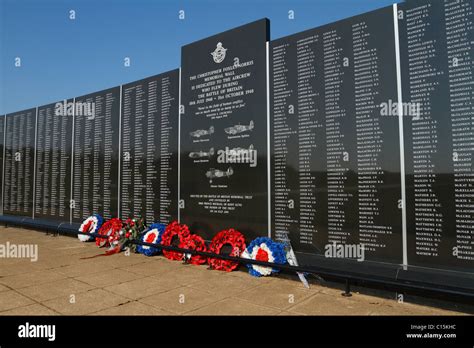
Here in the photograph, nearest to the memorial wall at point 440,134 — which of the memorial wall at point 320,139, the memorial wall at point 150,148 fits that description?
the memorial wall at point 320,139

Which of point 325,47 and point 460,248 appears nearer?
point 460,248

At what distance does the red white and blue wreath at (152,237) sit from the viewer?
24.6 feet

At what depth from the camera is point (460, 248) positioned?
4441 millimetres

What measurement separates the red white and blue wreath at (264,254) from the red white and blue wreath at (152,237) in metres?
2.35

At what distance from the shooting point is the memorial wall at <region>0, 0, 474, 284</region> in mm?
4613

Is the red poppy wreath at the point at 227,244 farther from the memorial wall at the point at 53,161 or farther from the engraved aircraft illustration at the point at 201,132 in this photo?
the memorial wall at the point at 53,161

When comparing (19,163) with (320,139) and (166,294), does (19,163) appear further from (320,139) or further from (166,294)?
(320,139)

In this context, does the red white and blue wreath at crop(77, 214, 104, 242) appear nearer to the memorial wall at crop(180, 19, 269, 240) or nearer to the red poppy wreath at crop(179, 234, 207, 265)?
the memorial wall at crop(180, 19, 269, 240)

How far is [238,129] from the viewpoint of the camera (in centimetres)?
685

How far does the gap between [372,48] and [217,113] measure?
323cm

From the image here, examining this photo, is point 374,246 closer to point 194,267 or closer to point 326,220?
point 326,220
